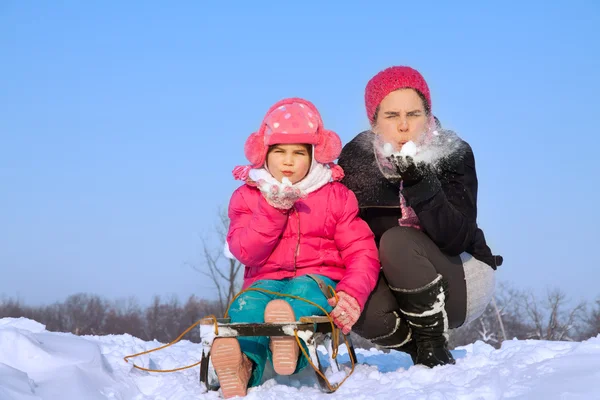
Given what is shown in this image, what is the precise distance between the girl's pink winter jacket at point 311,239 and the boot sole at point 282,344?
485mm

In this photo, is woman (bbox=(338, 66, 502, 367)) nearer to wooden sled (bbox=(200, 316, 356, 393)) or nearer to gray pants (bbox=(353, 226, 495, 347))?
gray pants (bbox=(353, 226, 495, 347))

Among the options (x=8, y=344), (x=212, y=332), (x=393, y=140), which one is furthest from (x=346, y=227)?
(x=8, y=344)

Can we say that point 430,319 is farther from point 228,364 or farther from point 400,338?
point 228,364

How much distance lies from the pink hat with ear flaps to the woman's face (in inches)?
11.1

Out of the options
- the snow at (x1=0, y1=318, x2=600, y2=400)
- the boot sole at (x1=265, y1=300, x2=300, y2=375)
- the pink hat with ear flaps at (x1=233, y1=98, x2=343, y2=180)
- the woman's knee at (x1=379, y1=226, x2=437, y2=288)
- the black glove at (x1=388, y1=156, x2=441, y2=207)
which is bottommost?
the snow at (x1=0, y1=318, x2=600, y2=400)

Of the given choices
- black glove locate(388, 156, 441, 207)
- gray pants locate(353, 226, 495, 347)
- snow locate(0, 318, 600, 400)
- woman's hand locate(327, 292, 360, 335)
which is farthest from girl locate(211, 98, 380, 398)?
black glove locate(388, 156, 441, 207)

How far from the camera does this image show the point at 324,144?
3.57 meters

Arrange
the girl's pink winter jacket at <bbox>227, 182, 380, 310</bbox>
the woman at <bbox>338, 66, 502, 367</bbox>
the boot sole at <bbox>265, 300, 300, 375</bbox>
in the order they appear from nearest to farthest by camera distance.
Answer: the boot sole at <bbox>265, 300, 300, 375</bbox>, the woman at <bbox>338, 66, 502, 367</bbox>, the girl's pink winter jacket at <bbox>227, 182, 380, 310</bbox>

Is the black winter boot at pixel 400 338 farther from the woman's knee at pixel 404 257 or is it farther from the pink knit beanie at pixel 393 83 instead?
the pink knit beanie at pixel 393 83

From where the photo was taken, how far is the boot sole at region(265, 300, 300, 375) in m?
2.92

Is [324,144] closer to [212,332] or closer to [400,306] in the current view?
[400,306]

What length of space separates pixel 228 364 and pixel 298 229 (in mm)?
883

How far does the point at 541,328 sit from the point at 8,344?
30479mm

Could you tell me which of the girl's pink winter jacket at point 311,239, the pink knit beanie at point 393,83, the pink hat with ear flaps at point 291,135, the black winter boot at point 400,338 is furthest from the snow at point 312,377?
the pink knit beanie at point 393,83
